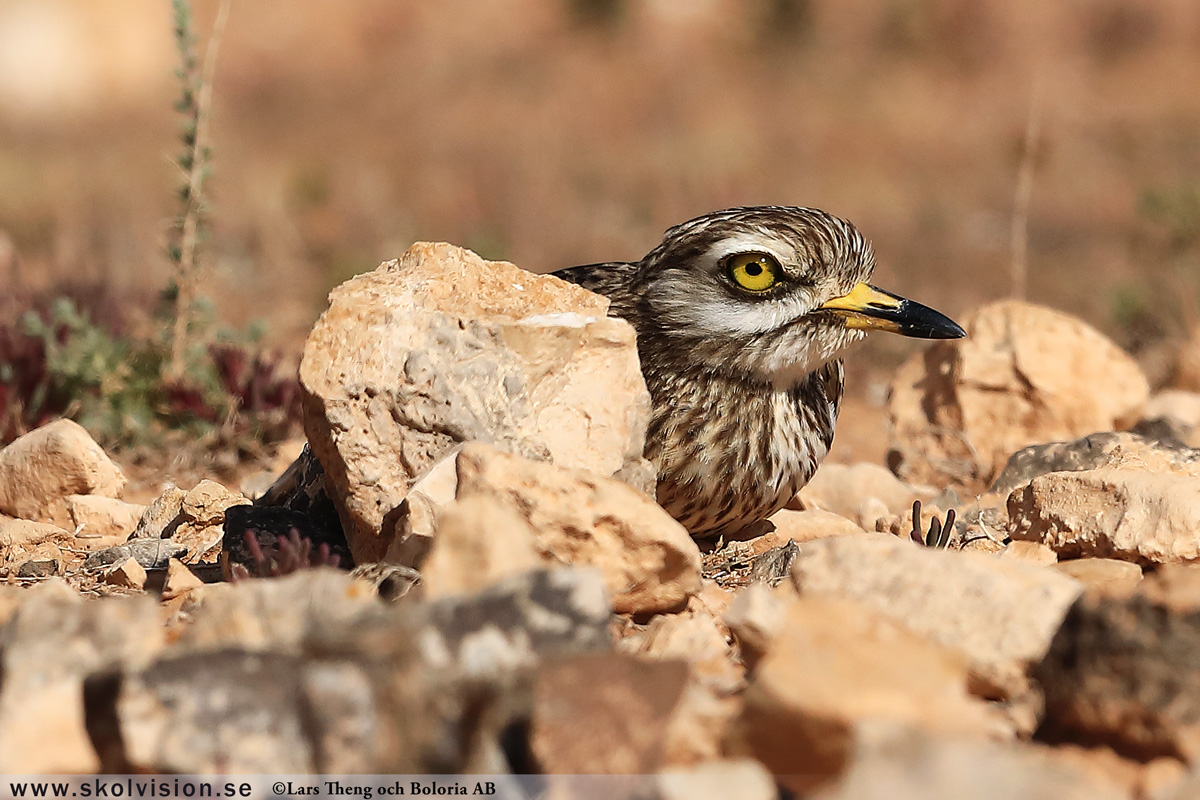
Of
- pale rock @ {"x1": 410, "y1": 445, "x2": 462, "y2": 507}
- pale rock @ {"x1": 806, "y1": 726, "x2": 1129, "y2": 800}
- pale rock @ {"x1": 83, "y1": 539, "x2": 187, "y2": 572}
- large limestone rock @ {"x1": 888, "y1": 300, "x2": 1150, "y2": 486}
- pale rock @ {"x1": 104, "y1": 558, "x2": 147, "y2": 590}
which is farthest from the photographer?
large limestone rock @ {"x1": 888, "y1": 300, "x2": 1150, "y2": 486}

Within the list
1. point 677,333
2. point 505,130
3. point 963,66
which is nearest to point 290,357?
point 677,333

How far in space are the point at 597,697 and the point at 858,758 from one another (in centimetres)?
40

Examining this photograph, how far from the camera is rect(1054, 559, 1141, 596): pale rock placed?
2998 millimetres

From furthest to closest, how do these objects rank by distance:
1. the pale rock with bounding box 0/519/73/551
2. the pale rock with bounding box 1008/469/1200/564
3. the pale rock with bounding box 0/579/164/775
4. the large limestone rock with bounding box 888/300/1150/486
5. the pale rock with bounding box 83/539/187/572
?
1. the large limestone rock with bounding box 888/300/1150/486
2. the pale rock with bounding box 0/519/73/551
3. the pale rock with bounding box 83/539/187/572
4. the pale rock with bounding box 1008/469/1200/564
5. the pale rock with bounding box 0/579/164/775

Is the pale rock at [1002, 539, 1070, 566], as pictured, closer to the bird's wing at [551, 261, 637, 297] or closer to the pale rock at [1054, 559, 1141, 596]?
the pale rock at [1054, 559, 1141, 596]

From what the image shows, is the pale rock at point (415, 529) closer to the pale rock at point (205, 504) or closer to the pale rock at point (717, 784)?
the pale rock at point (717, 784)

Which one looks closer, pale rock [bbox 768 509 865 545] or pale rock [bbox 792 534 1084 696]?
pale rock [bbox 792 534 1084 696]

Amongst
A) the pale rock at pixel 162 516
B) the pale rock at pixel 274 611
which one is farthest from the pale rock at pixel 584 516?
the pale rock at pixel 162 516

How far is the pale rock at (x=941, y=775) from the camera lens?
1.67 metres

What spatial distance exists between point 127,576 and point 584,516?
128cm

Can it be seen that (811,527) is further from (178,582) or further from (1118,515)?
(178,582)

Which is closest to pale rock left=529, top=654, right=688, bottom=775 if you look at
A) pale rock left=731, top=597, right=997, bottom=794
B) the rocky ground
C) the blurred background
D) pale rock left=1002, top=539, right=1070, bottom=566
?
the rocky ground

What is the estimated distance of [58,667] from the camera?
199 centimetres

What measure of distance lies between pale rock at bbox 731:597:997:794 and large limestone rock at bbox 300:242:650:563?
3.78ft
